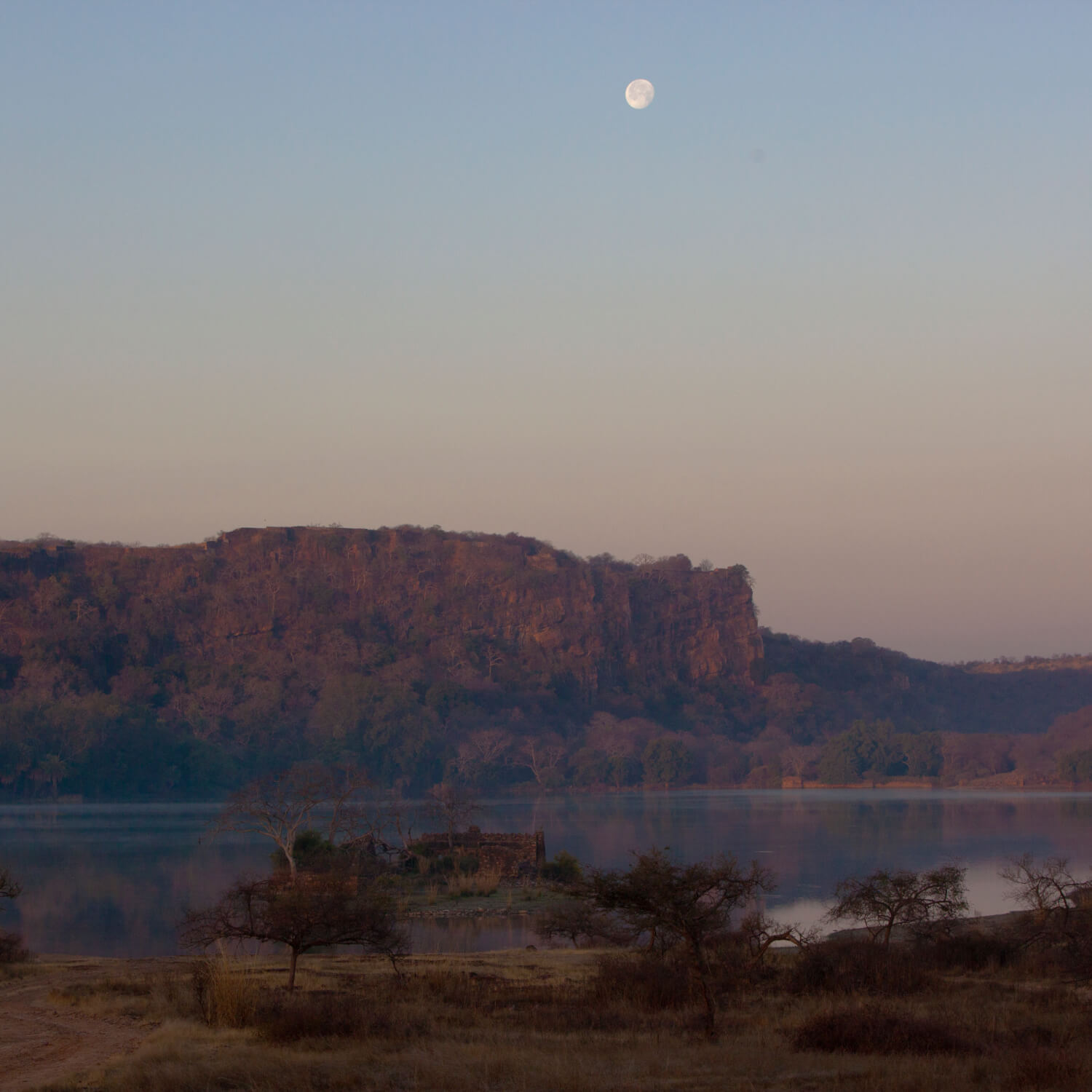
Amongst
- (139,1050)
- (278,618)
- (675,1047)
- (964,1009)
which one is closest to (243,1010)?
(139,1050)

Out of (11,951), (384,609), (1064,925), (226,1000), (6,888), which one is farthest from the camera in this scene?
(384,609)

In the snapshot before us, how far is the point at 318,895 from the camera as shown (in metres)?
16.5

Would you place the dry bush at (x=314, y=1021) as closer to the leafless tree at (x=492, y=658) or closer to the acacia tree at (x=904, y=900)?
the acacia tree at (x=904, y=900)

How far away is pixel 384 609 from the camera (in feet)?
577

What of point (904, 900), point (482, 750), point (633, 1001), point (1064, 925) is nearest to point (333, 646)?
point (482, 750)

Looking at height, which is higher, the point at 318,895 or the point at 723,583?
the point at 723,583

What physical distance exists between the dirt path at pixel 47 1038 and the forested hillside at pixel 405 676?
86772 mm

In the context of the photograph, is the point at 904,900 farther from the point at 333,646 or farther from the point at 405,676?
the point at 333,646

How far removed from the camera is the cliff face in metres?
148

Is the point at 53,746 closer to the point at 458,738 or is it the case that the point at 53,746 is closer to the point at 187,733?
the point at 187,733

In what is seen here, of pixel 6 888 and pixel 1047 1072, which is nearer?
pixel 1047 1072

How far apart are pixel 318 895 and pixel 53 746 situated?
90.6 metres

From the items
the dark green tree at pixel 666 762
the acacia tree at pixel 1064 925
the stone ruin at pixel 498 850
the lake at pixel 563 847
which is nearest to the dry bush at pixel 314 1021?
the lake at pixel 563 847

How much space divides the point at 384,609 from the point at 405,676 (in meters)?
33.1
